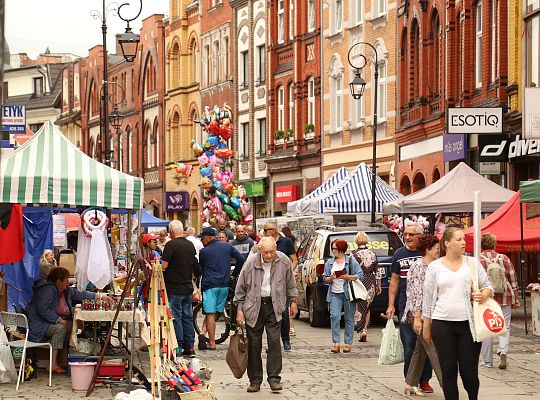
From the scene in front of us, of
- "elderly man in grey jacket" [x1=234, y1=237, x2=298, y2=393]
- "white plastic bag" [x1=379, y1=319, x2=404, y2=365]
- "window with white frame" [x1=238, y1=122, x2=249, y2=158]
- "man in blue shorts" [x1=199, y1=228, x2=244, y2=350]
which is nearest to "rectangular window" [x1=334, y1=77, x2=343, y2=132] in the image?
"window with white frame" [x1=238, y1=122, x2=249, y2=158]

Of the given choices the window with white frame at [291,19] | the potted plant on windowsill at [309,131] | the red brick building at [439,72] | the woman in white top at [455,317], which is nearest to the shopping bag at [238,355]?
the woman in white top at [455,317]

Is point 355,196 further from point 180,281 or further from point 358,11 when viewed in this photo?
point 180,281

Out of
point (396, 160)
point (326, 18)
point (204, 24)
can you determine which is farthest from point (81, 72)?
point (396, 160)

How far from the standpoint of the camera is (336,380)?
15.8 metres

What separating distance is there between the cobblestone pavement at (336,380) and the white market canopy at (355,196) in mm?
13852

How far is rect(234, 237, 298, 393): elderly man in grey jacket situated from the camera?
14914 mm

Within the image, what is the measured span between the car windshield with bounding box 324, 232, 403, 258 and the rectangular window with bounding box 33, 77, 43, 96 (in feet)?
279

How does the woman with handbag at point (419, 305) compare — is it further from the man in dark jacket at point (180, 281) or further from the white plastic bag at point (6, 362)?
the man in dark jacket at point (180, 281)

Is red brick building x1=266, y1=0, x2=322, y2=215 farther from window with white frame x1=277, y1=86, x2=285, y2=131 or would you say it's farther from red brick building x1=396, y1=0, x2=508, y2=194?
red brick building x1=396, y1=0, x2=508, y2=194

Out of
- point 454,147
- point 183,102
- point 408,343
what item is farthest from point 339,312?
point 183,102

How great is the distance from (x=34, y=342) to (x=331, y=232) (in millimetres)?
9155

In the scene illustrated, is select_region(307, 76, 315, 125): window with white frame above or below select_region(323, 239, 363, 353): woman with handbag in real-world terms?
above

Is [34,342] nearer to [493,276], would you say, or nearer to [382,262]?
[493,276]

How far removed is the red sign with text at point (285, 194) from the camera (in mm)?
53625
